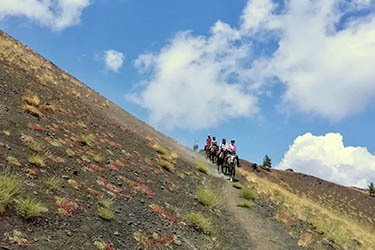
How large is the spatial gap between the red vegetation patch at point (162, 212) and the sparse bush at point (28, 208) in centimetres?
503

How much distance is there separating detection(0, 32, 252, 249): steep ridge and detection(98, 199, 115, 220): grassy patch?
31mm

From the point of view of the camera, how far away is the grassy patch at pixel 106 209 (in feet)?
30.8

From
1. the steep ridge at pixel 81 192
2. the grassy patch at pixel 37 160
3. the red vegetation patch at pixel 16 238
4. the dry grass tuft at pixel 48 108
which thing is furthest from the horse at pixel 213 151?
the red vegetation patch at pixel 16 238

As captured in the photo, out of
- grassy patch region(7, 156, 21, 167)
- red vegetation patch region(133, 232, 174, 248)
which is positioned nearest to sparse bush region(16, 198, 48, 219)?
grassy patch region(7, 156, 21, 167)

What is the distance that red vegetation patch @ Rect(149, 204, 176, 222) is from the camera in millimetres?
12102

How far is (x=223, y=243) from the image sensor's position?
12211mm

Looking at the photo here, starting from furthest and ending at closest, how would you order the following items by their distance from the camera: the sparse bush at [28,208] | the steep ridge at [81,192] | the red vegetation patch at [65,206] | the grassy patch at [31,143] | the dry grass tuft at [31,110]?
1. the dry grass tuft at [31,110]
2. the grassy patch at [31,143]
3. the red vegetation patch at [65,206]
4. the steep ridge at [81,192]
5. the sparse bush at [28,208]

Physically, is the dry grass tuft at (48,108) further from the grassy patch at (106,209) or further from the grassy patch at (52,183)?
the grassy patch at (106,209)

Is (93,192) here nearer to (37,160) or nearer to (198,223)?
(37,160)

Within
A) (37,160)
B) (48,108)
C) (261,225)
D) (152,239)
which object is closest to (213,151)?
(261,225)

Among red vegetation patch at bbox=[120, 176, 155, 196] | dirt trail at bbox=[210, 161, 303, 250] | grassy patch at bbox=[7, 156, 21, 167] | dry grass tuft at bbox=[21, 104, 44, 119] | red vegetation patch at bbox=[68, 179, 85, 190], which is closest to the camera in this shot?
grassy patch at bbox=[7, 156, 21, 167]

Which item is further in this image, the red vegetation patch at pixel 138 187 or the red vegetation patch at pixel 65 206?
the red vegetation patch at pixel 138 187

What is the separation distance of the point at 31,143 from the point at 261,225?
38.6ft

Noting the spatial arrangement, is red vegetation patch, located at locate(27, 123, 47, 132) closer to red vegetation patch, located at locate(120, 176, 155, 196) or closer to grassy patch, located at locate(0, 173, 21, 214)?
red vegetation patch, located at locate(120, 176, 155, 196)
